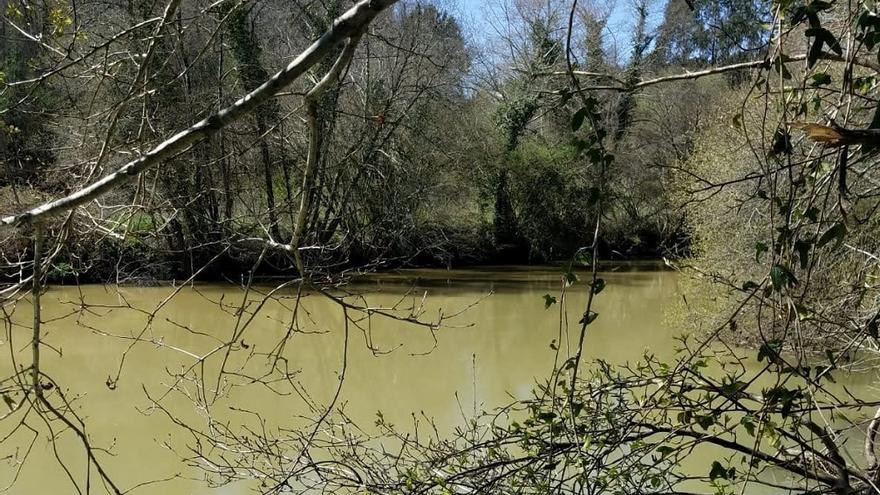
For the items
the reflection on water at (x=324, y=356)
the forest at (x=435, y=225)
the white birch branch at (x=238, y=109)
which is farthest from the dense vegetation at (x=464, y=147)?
the white birch branch at (x=238, y=109)

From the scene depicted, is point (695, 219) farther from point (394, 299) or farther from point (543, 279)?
point (543, 279)

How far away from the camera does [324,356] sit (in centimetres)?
839

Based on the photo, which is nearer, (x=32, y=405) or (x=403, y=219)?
(x=32, y=405)

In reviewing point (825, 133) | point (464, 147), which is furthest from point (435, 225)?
point (825, 133)

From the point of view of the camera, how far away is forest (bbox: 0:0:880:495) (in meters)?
1.43

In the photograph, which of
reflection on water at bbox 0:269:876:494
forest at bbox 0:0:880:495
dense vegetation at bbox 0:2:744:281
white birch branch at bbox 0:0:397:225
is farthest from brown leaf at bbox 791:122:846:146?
dense vegetation at bbox 0:2:744:281

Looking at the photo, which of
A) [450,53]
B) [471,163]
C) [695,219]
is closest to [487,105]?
[471,163]

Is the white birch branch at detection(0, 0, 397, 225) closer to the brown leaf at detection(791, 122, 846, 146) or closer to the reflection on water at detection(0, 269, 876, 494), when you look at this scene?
the brown leaf at detection(791, 122, 846, 146)

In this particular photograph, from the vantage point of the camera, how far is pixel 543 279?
13.7 m

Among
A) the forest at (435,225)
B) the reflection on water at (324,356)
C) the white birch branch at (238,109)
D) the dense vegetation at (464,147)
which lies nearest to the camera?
the white birch branch at (238,109)

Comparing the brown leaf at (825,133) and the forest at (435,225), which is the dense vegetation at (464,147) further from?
the brown leaf at (825,133)

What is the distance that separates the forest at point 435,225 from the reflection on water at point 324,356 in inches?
4.2

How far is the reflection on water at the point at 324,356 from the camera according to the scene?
5.40 meters

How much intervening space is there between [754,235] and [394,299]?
551 cm
